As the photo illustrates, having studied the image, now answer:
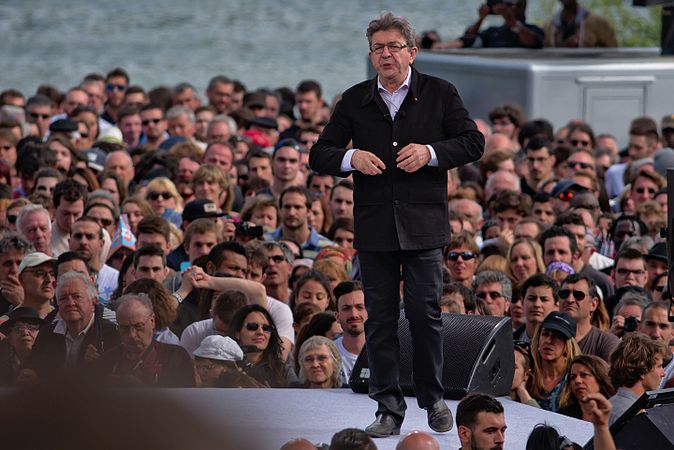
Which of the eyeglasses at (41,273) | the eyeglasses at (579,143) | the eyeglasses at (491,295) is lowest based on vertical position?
the eyeglasses at (491,295)

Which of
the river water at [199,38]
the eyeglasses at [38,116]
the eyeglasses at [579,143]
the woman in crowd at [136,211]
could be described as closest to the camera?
the woman in crowd at [136,211]

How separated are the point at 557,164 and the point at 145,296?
764 cm

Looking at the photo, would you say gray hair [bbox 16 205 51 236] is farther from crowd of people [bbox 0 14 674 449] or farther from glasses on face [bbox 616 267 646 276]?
glasses on face [bbox 616 267 646 276]

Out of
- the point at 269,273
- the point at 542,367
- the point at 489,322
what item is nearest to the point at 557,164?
the point at 269,273

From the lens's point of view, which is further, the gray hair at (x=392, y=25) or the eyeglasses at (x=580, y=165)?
the eyeglasses at (x=580, y=165)

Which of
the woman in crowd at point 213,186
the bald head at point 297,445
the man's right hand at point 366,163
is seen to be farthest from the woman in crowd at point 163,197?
the bald head at point 297,445

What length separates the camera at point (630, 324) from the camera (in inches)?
310

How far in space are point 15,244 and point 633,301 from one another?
13.2 ft

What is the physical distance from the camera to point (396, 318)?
484cm

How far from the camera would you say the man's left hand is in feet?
14.5

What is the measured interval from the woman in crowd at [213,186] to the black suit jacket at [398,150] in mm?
6650

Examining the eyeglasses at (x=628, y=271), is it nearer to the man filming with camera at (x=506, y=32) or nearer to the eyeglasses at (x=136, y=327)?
the eyeglasses at (x=136, y=327)

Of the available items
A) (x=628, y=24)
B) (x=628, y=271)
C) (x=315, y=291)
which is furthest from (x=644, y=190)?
(x=628, y=24)

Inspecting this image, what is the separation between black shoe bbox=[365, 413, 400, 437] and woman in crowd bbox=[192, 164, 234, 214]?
21.4 ft
